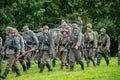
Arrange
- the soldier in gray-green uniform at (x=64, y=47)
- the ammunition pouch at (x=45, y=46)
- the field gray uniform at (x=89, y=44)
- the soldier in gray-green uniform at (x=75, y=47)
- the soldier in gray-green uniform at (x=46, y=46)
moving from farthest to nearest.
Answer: the field gray uniform at (x=89, y=44) < the soldier in gray-green uniform at (x=64, y=47) < the ammunition pouch at (x=45, y=46) < the soldier in gray-green uniform at (x=46, y=46) < the soldier in gray-green uniform at (x=75, y=47)

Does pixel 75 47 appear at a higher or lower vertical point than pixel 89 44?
higher

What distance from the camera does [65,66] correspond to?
26.6m

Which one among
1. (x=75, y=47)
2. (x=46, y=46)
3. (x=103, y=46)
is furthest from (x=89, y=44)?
(x=75, y=47)

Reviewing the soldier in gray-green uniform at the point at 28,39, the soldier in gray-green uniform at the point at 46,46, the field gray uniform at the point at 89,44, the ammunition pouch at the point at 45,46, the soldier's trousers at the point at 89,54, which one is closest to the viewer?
the soldier in gray-green uniform at the point at 46,46

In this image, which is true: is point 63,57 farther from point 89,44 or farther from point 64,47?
point 89,44

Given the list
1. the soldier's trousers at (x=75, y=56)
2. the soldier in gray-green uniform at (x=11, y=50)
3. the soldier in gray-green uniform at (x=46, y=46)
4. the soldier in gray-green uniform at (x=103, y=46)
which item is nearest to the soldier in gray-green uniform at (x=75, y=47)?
the soldier's trousers at (x=75, y=56)

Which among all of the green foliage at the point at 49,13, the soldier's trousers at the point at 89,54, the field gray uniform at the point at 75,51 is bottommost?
the soldier's trousers at the point at 89,54

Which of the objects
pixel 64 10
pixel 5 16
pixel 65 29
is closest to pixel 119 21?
pixel 65 29

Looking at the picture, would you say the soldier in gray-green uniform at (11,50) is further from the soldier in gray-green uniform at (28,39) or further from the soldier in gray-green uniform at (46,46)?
the soldier in gray-green uniform at (28,39)

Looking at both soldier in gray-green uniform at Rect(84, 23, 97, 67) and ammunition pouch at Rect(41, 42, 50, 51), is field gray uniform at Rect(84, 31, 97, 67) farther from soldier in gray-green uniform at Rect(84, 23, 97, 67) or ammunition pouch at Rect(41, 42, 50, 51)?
ammunition pouch at Rect(41, 42, 50, 51)

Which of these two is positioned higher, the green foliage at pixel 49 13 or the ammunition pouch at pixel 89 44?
the green foliage at pixel 49 13

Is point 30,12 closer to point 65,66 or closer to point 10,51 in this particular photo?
point 65,66

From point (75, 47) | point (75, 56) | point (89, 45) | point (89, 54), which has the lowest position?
point (89, 54)

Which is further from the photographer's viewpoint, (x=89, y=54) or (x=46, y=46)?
(x=89, y=54)
